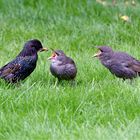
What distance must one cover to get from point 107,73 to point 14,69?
118cm

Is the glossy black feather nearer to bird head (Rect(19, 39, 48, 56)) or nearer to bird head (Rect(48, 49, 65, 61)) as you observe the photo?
bird head (Rect(19, 39, 48, 56))

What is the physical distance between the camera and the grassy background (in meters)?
5.37

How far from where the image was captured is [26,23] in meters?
10.1

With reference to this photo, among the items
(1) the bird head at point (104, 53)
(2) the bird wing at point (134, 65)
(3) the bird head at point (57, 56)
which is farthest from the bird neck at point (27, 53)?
(2) the bird wing at point (134, 65)

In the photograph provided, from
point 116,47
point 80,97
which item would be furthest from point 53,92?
point 116,47

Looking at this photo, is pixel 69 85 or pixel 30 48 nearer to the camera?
pixel 69 85

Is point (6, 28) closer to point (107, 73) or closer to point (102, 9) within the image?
point (102, 9)

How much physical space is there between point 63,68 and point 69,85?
510 mm

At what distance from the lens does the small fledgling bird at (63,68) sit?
24.1 ft

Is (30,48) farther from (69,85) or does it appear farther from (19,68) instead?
(69,85)

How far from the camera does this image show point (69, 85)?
273 inches

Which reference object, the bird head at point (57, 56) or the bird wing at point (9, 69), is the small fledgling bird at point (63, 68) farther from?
the bird wing at point (9, 69)

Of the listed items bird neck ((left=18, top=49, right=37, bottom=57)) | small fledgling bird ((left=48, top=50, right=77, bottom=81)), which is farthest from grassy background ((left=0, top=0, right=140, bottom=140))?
bird neck ((left=18, top=49, right=37, bottom=57))

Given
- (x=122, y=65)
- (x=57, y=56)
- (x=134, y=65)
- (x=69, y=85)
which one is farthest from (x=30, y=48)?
(x=134, y=65)
